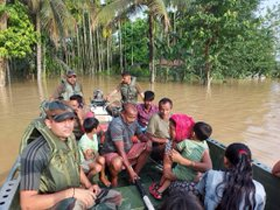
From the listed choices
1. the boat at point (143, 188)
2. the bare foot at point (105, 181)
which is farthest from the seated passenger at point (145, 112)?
the bare foot at point (105, 181)

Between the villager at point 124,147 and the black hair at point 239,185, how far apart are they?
143 cm

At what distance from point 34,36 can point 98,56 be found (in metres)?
12.1

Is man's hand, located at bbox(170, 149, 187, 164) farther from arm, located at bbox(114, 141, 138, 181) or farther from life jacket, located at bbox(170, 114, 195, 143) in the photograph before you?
arm, located at bbox(114, 141, 138, 181)

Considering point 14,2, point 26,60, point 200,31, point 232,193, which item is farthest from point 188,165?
point 26,60

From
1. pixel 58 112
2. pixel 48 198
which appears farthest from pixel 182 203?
pixel 58 112

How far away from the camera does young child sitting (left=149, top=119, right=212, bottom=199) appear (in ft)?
8.57

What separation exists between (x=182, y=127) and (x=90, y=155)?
4.37ft

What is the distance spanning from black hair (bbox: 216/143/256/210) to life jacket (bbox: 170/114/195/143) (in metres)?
0.81

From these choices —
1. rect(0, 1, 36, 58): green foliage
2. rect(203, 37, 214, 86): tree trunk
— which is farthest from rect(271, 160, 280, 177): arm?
rect(0, 1, 36, 58): green foliage

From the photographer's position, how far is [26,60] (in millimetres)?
24312

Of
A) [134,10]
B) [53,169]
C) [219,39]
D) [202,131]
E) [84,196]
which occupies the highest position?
[134,10]

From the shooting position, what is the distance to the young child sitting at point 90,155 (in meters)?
3.21

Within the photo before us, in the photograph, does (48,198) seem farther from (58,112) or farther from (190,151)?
(190,151)

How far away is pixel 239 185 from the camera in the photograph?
1.86 m
